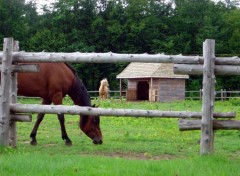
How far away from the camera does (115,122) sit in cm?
1619

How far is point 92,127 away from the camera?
10.3 m

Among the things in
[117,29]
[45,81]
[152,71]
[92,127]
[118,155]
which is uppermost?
[117,29]

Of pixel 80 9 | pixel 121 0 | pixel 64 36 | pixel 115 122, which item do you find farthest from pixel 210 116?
pixel 121 0

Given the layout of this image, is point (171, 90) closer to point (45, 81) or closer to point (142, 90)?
point (142, 90)

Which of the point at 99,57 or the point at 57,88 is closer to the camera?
the point at 99,57

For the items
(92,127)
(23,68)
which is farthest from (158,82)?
(23,68)

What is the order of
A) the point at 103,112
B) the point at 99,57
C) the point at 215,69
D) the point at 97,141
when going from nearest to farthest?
the point at 215,69 < the point at 103,112 < the point at 99,57 < the point at 97,141

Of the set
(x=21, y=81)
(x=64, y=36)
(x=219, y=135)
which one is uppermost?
(x=64, y=36)

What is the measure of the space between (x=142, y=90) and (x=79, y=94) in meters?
33.2

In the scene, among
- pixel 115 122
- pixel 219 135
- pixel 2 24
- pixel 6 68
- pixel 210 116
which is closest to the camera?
pixel 210 116

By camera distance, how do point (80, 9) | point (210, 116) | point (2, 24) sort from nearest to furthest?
1. point (210, 116)
2. point (2, 24)
3. point (80, 9)

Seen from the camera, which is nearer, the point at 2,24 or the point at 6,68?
the point at 6,68

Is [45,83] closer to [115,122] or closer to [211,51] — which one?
[211,51]

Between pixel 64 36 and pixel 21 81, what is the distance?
46326mm
